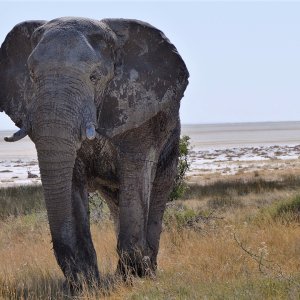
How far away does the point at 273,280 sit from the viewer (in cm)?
609

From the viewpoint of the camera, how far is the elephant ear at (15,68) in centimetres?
760

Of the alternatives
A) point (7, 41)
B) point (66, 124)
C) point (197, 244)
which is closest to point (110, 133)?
point (66, 124)

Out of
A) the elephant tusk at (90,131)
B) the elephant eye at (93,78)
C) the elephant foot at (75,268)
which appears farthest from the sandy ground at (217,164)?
the elephant tusk at (90,131)

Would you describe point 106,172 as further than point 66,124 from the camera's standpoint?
Yes

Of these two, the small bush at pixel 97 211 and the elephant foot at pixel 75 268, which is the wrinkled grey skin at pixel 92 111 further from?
the small bush at pixel 97 211

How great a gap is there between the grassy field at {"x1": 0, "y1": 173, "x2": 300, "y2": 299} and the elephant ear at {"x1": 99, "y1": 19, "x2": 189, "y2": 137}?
60.3 inches

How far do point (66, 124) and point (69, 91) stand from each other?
313 mm

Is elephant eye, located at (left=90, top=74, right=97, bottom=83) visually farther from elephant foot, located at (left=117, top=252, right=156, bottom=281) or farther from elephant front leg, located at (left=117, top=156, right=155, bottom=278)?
elephant foot, located at (left=117, top=252, right=156, bottom=281)

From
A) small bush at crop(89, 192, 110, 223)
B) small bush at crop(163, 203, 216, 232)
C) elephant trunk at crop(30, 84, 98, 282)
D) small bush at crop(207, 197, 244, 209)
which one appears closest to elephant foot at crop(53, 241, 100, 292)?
elephant trunk at crop(30, 84, 98, 282)

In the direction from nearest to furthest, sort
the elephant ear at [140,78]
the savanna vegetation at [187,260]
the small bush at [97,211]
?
the savanna vegetation at [187,260], the elephant ear at [140,78], the small bush at [97,211]

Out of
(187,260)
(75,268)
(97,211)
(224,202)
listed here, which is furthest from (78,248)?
(224,202)

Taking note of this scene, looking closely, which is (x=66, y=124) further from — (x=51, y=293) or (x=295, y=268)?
(x=295, y=268)

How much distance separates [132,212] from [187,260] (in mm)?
1405

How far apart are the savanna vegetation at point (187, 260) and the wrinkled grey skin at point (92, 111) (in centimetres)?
47
